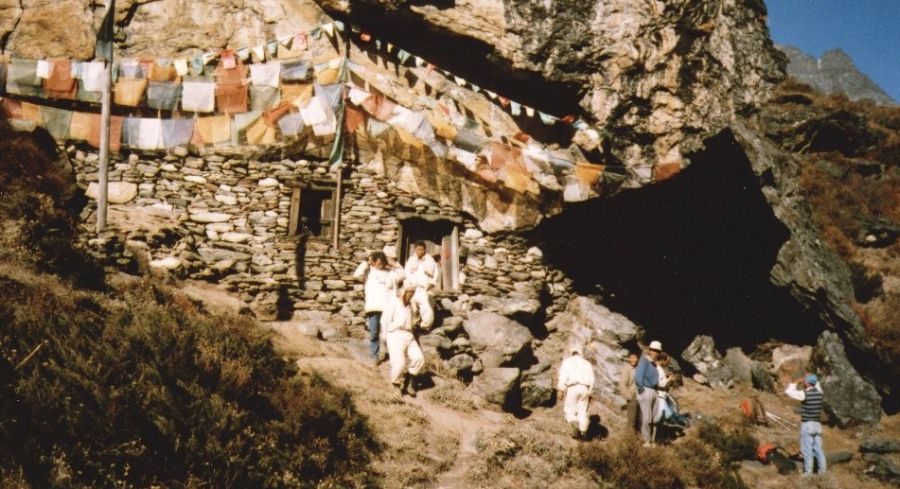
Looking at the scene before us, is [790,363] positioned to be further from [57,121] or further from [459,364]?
[57,121]

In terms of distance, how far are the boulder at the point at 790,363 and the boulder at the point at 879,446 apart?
264cm

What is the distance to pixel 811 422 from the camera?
8812mm

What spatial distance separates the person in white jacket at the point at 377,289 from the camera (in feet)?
27.1

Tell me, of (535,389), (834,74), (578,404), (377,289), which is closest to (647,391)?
(578,404)

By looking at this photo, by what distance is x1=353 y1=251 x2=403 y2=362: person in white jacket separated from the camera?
825 centimetres

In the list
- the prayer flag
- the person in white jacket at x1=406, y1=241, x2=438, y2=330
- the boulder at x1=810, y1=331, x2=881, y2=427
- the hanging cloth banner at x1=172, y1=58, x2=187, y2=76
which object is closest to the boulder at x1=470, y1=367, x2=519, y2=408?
the person in white jacket at x1=406, y1=241, x2=438, y2=330

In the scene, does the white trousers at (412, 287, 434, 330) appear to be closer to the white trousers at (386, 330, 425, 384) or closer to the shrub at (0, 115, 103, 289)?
the white trousers at (386, 330, 425, 384)

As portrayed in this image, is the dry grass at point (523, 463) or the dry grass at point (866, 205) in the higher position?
the dry grass at point (866, 205)

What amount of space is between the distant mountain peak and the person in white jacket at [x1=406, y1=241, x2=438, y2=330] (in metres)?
66.8

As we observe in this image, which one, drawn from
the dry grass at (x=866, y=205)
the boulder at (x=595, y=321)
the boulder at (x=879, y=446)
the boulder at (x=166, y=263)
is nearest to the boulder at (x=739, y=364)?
the boulder at (x=879, y=446)

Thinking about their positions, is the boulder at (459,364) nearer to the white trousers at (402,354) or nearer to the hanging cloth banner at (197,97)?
the white trousers at (402,354)

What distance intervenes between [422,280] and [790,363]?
1054 cm

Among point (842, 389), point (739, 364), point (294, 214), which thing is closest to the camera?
point (294, 214)

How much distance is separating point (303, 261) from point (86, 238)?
12.0 ft
